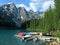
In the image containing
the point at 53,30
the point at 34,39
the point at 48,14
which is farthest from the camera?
the point at 48,14

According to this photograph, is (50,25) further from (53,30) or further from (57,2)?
(57,2)

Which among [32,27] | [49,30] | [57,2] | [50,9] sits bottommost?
[32,27]

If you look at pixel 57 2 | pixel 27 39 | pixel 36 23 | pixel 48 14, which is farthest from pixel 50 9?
pixel 36 23

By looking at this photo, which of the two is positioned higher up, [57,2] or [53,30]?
[57,2]

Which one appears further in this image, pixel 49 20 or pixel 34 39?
pixel 49 20

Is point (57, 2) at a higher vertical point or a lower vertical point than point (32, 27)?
higher

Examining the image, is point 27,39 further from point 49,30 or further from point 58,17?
point 49,30

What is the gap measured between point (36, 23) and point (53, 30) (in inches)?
2040

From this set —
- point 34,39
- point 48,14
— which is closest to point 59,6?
point 34,39

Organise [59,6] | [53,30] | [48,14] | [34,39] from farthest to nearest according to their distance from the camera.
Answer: [48,14] → [53,30] → [59,6] → [34,39]

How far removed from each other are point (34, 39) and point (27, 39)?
228cm

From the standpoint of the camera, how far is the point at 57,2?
213ft

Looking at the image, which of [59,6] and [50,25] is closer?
[59,6]

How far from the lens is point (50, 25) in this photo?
78.8 meters
